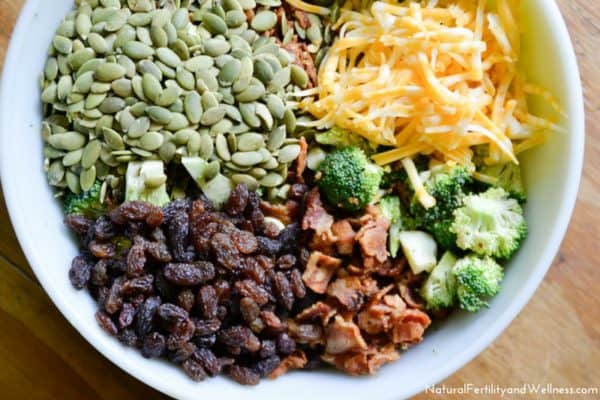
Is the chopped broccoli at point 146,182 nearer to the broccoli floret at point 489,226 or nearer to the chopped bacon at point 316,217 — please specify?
the chopped bacon at point 316,217

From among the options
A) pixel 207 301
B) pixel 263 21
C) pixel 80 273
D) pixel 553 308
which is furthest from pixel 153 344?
pixel 553 308

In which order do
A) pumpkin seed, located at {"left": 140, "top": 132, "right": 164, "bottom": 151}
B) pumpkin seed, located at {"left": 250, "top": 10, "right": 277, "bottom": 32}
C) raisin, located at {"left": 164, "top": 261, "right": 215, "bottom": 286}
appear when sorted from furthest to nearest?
pumpkin seed, located at {"left": 250, "top": 10, "right": 277, "bottom": 32}, pumpkin seed, located at {"left": 140, "top": 132, "right": 164, "bottom": 151}, raisin, located at {"left": 164, "top": 261, "right": 215, "bottom": 286}

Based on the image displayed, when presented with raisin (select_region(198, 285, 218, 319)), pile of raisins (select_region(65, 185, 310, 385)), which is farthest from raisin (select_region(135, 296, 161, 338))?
raisin (select_region(198, 285, 218, 319))

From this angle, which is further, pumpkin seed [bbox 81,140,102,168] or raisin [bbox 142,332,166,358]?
pumpkin seed [bbox 81,140,102,168]

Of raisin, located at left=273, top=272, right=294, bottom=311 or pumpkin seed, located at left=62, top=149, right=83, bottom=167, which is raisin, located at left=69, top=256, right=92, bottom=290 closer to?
pumpkin seed, located at left=62, top=149, right=83, bottom=167

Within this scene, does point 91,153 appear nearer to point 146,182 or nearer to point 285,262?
point 146,182

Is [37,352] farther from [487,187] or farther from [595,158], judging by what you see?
[595,158]
